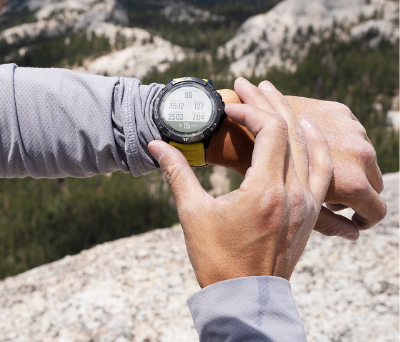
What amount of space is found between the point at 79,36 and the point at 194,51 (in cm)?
1519

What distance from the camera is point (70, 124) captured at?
210 centimetres

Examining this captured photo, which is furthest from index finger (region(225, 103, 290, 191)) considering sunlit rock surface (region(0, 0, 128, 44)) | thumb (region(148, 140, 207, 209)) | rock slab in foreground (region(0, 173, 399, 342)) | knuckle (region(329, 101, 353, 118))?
sunlit rock surface (region(0, 0, 128, 44))

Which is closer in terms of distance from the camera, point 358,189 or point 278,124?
point 278,124

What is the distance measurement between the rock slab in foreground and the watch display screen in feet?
6.98

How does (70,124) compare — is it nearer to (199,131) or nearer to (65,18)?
(199,131)

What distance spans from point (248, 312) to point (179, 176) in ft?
2.19

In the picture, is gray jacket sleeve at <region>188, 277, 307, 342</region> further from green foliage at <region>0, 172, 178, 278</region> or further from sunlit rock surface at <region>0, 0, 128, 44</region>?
sunlit rock surface at <region>0, 0, 128, 44</region>

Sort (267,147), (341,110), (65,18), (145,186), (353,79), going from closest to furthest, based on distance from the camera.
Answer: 1. (267,147)
2. (341,110)
3. (145,186)
4. (353,79)
5. (65,18)

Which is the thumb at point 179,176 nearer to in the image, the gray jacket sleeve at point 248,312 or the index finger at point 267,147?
the index finger at point 267,147

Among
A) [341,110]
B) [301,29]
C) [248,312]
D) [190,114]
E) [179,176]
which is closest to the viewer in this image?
[248,312]

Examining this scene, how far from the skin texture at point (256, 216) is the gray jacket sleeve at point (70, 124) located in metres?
0.88

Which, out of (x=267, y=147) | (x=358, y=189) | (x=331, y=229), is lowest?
(x=331, y=229)

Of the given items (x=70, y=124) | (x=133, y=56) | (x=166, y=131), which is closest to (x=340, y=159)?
(x=166, y=131)

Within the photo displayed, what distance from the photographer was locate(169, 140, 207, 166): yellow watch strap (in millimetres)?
2193
